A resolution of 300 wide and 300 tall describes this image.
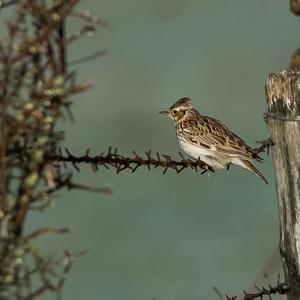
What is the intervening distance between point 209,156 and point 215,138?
19cm

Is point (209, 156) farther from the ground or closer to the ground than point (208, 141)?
closer to the ground

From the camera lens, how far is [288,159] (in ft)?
17.8

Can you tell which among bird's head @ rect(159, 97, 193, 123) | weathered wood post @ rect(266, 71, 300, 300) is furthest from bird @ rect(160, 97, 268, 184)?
weathered wood post @ rect(266, 71, 300, 300)

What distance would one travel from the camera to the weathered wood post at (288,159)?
5.40m

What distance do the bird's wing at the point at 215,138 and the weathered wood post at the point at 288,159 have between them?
149 inches

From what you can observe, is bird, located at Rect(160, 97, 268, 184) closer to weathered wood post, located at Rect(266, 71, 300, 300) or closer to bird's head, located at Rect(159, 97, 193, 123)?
bird's head, located at Rect(159, 97, 193, 123)

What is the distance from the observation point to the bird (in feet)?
31.4

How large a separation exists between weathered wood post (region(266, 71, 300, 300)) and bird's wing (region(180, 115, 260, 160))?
12.4 ft

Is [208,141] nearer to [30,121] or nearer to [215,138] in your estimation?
[215,138]

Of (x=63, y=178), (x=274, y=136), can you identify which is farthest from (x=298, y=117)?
(x=63, y=178)

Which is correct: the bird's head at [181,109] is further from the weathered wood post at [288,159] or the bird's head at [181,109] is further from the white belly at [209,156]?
the weathered wood post at [288,159]

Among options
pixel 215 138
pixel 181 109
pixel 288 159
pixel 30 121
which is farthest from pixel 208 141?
pixel 30 121


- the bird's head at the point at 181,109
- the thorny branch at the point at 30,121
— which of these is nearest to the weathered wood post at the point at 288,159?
the thorny branch at the point at 30,121

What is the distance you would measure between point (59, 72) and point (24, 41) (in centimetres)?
15
